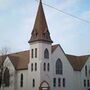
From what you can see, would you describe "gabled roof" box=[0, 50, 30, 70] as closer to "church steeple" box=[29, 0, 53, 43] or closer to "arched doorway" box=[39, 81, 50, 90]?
"church steeple" box=[29, 0, 53, 43]

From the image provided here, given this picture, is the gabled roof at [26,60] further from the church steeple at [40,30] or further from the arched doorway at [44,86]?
the arched doorway at [44,86]

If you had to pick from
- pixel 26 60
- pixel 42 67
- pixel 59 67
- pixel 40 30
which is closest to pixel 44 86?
pixel 42 67

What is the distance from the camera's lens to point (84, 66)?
89312mm

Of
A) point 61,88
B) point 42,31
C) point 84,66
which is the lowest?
point 61,88

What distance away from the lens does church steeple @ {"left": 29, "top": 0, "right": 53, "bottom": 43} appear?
76731 mm

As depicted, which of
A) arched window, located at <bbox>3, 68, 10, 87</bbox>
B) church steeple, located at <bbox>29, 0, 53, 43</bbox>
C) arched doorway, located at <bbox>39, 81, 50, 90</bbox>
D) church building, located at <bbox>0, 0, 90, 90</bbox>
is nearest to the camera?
arched doorway, located at <bbox>39, 81, 50, 90</bbox>

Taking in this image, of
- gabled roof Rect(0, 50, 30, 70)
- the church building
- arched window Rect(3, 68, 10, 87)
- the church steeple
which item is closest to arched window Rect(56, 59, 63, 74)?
the church building

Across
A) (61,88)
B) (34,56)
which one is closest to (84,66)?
(61,88)

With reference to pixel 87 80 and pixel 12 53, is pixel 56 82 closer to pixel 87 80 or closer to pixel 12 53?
pixel 87 80

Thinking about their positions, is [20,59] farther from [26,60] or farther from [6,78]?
[6,78]

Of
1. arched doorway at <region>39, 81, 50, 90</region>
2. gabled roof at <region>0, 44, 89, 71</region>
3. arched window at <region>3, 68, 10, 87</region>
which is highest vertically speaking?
gabled roof at <region>0, 44, 89, 71</region>

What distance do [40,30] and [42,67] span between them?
8463 millimetres

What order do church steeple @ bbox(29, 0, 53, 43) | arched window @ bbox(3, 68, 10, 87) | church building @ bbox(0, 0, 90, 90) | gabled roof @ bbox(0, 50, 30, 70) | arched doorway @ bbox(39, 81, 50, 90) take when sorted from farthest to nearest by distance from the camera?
arched window @ bbox(3, 68, 10, 87), gabled roof @ bbox(0, 50, 30, 70), church steeple @ bbox(29, 0, 53, 43), church building @ bbox(0, 0, 90, 90), arched doorway @ bbox(39, 81, 50, 90)

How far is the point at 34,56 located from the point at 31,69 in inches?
123
